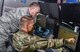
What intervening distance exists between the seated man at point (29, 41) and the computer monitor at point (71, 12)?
37 centimetres

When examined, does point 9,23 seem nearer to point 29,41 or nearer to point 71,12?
point 29,41

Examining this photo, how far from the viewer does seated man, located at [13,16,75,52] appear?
9.08 ft

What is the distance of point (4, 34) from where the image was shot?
3865 millimetres

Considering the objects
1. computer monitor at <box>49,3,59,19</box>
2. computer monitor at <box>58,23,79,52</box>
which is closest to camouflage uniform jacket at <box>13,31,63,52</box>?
computer monitor at <box>58,23,79,52</box>

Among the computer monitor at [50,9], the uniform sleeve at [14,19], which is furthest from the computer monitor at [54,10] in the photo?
the uniform sleeve at [14,19]

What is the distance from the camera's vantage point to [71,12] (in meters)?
3.04

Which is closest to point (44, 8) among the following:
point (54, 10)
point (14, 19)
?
point (54, 10)

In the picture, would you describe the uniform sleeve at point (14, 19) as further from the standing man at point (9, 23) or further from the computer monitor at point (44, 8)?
the computer monitor at point (44, 8)

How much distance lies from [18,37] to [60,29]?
2.20 feet

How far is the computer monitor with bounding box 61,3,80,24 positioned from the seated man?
37cm

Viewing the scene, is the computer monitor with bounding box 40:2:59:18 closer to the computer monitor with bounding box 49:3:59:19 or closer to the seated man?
the computer monitor with bounding box 49:3:59:19

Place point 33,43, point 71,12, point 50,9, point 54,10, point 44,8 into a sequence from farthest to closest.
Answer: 1. point 44,8
2. point 50,9
3. point 54,10
4. point 71,12
5. point 33,43

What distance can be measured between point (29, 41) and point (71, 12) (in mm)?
768

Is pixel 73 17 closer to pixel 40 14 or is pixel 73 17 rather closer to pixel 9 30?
pixel 40 14
